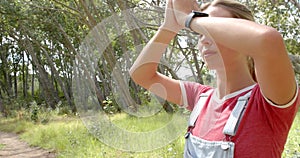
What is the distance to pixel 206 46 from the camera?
3.20ft

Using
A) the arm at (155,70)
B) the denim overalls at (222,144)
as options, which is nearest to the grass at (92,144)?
the arm at (155,70)

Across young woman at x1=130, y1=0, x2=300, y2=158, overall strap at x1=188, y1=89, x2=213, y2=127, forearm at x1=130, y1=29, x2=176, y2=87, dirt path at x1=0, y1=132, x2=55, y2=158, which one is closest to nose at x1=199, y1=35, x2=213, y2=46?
young woman at x1=130, y1=0, x2=300, y2=158

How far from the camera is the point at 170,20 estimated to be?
0.99 m

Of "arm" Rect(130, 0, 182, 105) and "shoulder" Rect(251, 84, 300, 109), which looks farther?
"arm" Rect(130, 0, 182, 105)

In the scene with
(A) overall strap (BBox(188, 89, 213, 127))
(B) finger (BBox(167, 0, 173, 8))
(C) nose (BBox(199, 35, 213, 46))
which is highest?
(B) finger (BBox(167, 0, 173, 8))

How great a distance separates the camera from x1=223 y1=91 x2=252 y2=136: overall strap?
0.94 m

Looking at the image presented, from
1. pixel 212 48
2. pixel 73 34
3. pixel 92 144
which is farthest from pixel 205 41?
pixel 73 34

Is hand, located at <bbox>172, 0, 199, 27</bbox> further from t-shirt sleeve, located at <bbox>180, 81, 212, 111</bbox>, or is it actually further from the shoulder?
t-shirt sleeve, located at <bbox>180, 81, 212, 111</bbox>

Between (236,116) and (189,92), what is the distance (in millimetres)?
335

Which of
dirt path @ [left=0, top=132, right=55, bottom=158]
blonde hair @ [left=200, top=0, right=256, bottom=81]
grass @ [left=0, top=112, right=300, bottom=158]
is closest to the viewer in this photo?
blonde hair @ [left=200, top=0, right=256, bottom=81]

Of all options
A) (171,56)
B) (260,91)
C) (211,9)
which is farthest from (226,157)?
(171,56)

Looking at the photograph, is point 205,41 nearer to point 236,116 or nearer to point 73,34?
point 236,116

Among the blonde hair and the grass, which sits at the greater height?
the blonde hair

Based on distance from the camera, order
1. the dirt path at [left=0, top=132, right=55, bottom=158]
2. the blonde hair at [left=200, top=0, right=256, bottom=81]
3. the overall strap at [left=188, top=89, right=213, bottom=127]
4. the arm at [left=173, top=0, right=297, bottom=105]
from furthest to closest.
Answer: the dirt path at [left=0, top=132, right=55, bottom=158], the overall strap at [left=188, top=89, right=213, bottom=127], the blonde hair at [left=200, top=0, right=256, bottom=81], the arm at [left=173, top=0, right=297, bottom=105]
